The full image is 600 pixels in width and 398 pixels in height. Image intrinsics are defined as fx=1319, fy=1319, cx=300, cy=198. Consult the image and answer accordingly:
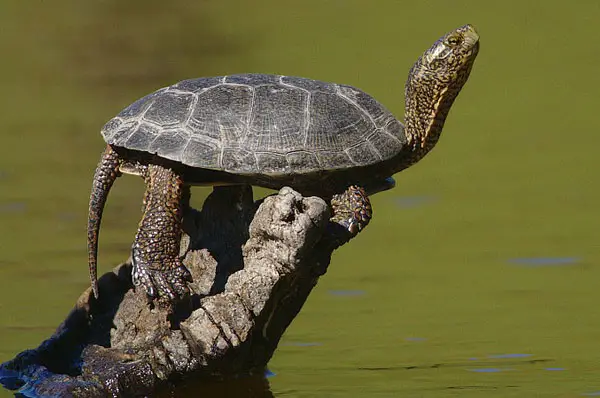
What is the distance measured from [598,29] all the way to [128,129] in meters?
13.7

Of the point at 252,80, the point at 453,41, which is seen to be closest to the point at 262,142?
the point at 252,80

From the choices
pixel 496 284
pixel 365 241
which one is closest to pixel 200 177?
pixel 496 284

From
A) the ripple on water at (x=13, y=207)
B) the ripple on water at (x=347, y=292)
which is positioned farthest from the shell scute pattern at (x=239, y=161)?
the ripple on water at (x=13, y=207)

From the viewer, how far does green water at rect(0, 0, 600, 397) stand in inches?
309

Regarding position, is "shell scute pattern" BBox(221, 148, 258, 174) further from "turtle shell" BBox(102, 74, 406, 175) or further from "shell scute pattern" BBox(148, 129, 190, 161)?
"shell scute pattern" BBox(148, 129, 190, 161)

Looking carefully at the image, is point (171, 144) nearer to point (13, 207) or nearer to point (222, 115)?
point (222, 115)

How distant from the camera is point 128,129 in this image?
6.68 metres

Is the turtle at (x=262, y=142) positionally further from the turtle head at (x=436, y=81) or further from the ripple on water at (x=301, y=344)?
the ripple on water at (x=301, y=344)

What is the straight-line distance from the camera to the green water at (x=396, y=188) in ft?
25.8

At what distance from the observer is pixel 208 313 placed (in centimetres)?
638

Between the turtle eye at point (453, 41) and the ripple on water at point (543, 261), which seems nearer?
the turtle eye at point (453, 41)

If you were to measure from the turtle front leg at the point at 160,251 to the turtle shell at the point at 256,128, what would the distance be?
0.23 metres

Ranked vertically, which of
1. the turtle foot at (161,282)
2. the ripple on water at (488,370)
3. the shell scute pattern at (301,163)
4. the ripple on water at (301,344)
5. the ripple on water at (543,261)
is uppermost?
the shell scute pattern at (301,163)

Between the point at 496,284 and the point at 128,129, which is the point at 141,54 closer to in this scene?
the point at 496,284
